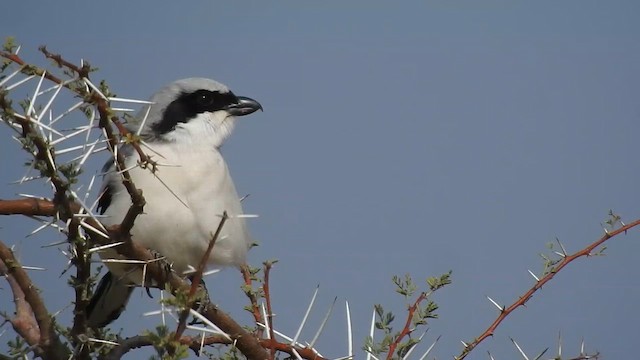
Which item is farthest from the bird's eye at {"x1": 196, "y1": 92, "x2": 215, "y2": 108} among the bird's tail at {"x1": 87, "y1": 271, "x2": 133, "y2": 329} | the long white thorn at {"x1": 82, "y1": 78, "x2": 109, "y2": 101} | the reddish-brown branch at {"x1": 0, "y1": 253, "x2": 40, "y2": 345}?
the long white thorn at {"x1": 82, "y1": 78, "x2": 109, "y2": 101}

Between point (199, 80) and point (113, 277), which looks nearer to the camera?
point (113, 277)

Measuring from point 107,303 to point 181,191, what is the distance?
578 millimetres

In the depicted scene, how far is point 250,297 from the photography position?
297 centimetres

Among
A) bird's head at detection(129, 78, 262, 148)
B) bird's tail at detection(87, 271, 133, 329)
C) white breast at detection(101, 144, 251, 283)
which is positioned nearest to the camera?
white breast at detection(101, 144, 251, 283)

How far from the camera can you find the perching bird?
3.51m

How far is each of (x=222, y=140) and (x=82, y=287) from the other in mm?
1533

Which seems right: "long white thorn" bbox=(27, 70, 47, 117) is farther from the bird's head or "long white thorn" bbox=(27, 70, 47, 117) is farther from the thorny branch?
the bird's head

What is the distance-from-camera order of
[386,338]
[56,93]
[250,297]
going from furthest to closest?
[250,297], [386,338], [56,93]

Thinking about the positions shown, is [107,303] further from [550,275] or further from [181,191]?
[550,275]

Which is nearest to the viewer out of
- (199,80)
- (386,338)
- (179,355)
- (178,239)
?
(179,355)

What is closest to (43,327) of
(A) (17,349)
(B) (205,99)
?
(A) (17,349)

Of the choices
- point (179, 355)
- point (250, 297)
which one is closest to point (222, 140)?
point (250, 297)

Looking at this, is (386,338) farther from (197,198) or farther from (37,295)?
(197,198)

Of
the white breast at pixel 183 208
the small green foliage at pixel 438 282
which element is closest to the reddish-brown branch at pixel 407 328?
the small green foliage at pixel 438 282
